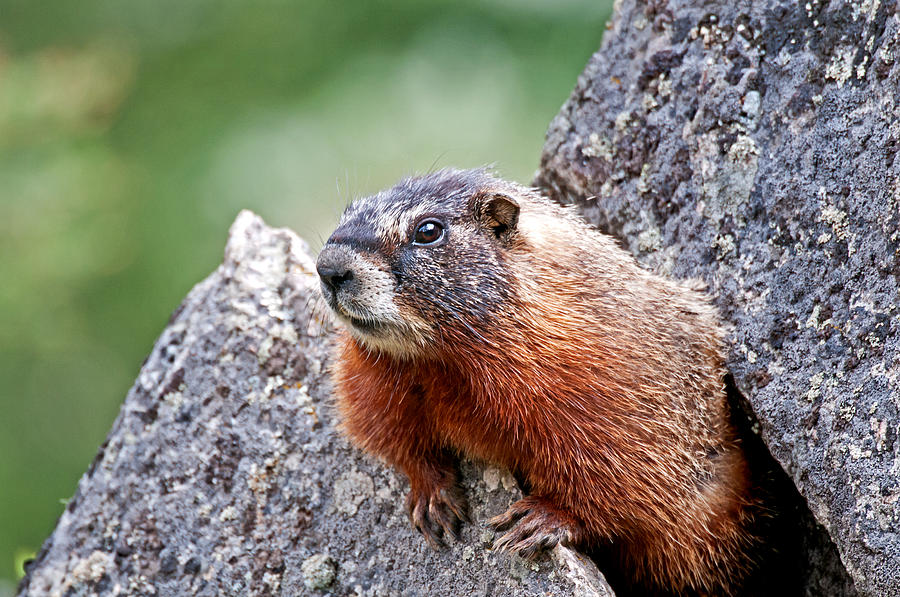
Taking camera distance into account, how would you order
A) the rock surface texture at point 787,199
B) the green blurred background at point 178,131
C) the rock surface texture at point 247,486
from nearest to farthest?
the rock surface texture at point 787,199, the rock surface texture at point 247,486, the green blurred background at point 178,131

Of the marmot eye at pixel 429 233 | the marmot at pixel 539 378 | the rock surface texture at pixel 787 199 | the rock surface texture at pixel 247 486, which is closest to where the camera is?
the rock surface texture at pixel 787 199

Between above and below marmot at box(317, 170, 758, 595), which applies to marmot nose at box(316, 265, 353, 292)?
above

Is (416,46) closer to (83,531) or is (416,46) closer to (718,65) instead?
(718,65)

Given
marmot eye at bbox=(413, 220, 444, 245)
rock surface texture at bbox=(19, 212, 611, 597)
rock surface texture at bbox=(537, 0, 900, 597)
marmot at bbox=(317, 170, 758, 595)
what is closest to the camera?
rock surface texture at bbox=(537, 0, 900, 597)

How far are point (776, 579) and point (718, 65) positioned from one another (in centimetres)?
233

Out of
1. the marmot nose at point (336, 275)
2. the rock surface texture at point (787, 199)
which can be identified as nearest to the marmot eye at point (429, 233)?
the marmot nose at point (336, 275)

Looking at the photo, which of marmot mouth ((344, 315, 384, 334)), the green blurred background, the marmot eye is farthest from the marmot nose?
the green blurred background

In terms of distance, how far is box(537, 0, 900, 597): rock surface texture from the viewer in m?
3.40

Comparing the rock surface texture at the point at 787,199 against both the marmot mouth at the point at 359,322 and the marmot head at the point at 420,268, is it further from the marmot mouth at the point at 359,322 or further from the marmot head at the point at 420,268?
the marmot mouth at the point at 359,322

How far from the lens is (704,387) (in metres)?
3.84

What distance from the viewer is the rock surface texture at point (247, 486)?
3.86 meters

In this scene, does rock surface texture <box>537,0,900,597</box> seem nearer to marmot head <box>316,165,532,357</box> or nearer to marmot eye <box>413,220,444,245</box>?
marmot head <box>316,165,532,357</box>

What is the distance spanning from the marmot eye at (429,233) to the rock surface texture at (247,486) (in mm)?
755

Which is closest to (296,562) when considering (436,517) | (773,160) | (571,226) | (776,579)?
(436,517)
